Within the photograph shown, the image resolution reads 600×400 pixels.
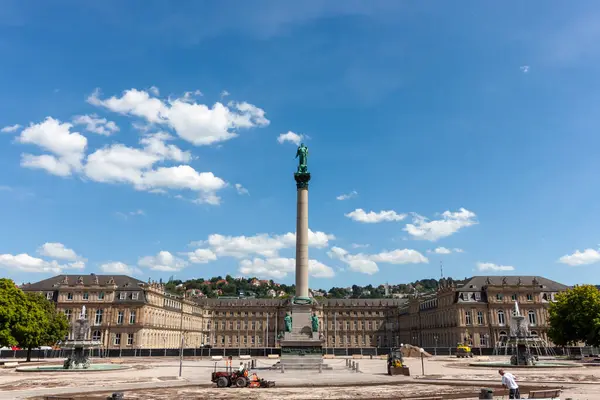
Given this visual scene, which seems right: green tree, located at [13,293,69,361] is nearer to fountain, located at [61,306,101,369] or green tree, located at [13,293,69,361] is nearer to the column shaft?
fountain, located at [61,306,101,369]

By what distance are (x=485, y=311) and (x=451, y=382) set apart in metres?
84.0

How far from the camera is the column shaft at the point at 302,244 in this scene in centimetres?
5772

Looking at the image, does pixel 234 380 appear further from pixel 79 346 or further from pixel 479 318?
pixel 479 318

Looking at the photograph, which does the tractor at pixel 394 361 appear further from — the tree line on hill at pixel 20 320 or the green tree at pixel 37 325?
the green tree at pixel 37 325

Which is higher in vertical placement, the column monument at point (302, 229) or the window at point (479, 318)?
the column monument at point (302, 229)

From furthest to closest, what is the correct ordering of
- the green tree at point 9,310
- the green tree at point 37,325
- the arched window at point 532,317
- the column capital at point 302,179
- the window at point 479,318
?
the window at point 479,318 → the arched window at point 532,317 → the green tree at point 37,325 → the column capital at point 302,179 → the green tree at point 9,310

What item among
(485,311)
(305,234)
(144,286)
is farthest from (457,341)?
(144,286)

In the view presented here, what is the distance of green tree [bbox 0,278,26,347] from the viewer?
197ft

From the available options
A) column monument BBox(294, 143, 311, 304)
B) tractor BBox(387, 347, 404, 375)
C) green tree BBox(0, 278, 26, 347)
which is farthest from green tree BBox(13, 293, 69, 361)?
tractor BBox(387, 347, 404, 375)

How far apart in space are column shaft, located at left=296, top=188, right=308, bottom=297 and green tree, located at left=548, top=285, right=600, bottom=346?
40.7 metres

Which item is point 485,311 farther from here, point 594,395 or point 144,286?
point 594,395

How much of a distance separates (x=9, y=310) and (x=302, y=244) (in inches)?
1519

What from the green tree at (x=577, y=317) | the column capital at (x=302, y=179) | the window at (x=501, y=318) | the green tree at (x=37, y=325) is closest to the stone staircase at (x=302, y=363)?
the column capital at (x=302, y=179)

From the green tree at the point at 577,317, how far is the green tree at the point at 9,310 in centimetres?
7730
